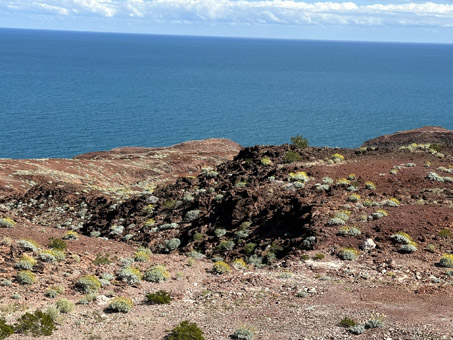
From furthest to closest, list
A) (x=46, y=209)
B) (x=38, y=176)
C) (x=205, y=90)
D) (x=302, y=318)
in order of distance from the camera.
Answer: (x=205, y=90) → (x=38, y=176) → (x=46, y=209) → (x=302, y=318)

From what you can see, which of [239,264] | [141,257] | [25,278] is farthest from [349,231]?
[25,278]

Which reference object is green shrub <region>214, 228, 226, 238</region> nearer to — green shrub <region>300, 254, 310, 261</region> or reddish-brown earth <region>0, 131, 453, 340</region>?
reddish-brown earth <region>0, 131, 453, 340</region>

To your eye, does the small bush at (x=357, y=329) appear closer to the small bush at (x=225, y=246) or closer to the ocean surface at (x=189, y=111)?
the small bush at (x=225, y=246)

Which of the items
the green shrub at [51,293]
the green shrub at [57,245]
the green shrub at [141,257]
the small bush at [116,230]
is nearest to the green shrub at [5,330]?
the green shrub at [51,293]

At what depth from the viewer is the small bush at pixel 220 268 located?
21281 millimetres

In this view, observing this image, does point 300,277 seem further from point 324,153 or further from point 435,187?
point 324,153

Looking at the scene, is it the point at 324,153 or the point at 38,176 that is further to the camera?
the point at 38,176

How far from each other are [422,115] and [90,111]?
84.8 m

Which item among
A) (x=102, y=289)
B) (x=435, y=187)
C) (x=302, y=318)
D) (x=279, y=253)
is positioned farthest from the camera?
(x=435, y=187)

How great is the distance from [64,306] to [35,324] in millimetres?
1538

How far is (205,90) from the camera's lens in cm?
16688

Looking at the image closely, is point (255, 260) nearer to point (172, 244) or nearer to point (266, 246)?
point (266, 246)

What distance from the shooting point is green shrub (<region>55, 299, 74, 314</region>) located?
1595cm

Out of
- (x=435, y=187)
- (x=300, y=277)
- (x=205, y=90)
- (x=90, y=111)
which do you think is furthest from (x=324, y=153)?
(x=205, y=90)
